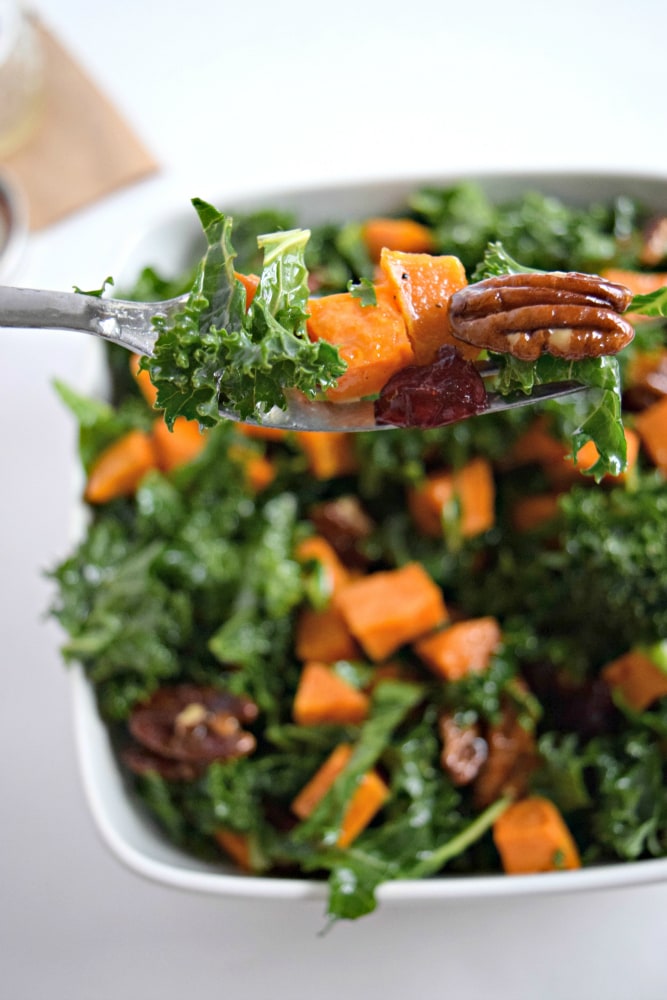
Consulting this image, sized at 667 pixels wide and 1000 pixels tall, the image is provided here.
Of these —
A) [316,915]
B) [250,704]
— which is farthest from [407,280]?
[316,915]

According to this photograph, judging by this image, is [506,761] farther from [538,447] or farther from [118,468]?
[118,468]

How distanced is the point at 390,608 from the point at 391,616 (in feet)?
0.08

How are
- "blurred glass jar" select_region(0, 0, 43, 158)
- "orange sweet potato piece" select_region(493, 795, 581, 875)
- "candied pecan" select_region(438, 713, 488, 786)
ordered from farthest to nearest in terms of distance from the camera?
"blurred glass jar" select_region(0, 0, 43, 158) → "candied pecan" select_region(438, 713, 488, 786) → "orange sweet potato piece" select_region(493, 795, 581, 875)

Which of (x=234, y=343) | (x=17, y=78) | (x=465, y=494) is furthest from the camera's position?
(x=17, y=78)

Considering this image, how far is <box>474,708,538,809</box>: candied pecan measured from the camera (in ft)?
8.70

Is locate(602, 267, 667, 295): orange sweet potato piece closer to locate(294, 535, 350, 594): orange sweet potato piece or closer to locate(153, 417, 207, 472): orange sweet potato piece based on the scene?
locate(294, 535, 350, 594): orange sweet potato piece

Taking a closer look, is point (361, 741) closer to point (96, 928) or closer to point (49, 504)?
point (96, 928)

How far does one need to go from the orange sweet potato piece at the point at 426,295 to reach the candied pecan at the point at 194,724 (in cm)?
123

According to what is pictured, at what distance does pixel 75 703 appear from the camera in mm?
2566

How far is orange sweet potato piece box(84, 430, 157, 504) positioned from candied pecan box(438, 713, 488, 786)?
111 cm

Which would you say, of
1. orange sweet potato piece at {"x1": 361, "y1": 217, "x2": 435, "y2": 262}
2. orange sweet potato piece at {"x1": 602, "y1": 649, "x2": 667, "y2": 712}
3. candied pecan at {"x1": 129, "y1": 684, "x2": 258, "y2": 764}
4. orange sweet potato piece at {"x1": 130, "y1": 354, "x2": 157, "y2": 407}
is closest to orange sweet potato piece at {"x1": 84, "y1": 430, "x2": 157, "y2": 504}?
orange sweet potato piece at {"x1": 130, "y1": 354, "x2": 157, "y2": 407}

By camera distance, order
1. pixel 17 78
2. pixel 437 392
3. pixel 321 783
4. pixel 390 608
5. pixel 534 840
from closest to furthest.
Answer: pixel 437 392 < pixel 534 840 < pixel 321 783 < pixel 390 608 < pixel 17 78

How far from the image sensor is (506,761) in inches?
105

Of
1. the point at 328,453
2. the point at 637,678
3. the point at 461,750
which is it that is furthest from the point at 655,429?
the point at 461,750
